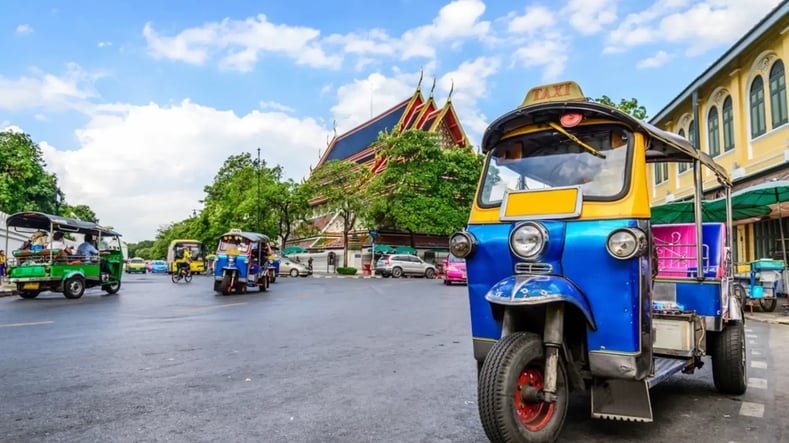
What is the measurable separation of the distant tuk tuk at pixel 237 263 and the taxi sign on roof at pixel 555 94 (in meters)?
15.8

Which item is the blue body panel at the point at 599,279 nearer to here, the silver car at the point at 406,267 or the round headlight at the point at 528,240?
the round headlight at the point at 528,240

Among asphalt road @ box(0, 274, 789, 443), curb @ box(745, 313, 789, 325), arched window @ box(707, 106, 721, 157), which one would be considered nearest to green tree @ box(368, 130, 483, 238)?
arched window @ box(707, 106, 721, 157)

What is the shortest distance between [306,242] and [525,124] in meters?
46.5

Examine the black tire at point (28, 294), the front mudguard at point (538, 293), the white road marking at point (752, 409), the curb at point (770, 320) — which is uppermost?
the front mudguard at point (538, 293)

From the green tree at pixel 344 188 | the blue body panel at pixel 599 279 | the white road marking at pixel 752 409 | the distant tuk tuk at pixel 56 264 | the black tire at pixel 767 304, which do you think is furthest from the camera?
the green tree at pixel 344 188

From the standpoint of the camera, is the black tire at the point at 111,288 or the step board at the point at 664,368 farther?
the black tire at the point at 111,288

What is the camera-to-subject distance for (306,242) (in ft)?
163

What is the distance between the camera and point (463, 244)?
3.88m

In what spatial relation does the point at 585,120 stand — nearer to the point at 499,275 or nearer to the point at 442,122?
the point at 499,275

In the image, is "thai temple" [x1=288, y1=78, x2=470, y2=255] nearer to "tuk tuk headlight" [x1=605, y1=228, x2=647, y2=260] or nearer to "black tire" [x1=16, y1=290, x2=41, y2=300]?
"black tire" [x1=16, y1=290, x2=41, y2=300]

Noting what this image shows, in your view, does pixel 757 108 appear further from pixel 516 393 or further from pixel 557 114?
pixel 516 393

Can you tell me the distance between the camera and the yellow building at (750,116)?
15695mm

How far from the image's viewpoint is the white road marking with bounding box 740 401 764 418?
14.3ft

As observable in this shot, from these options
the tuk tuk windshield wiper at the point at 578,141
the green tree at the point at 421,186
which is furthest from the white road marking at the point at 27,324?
the green tree at the point at 421,186
